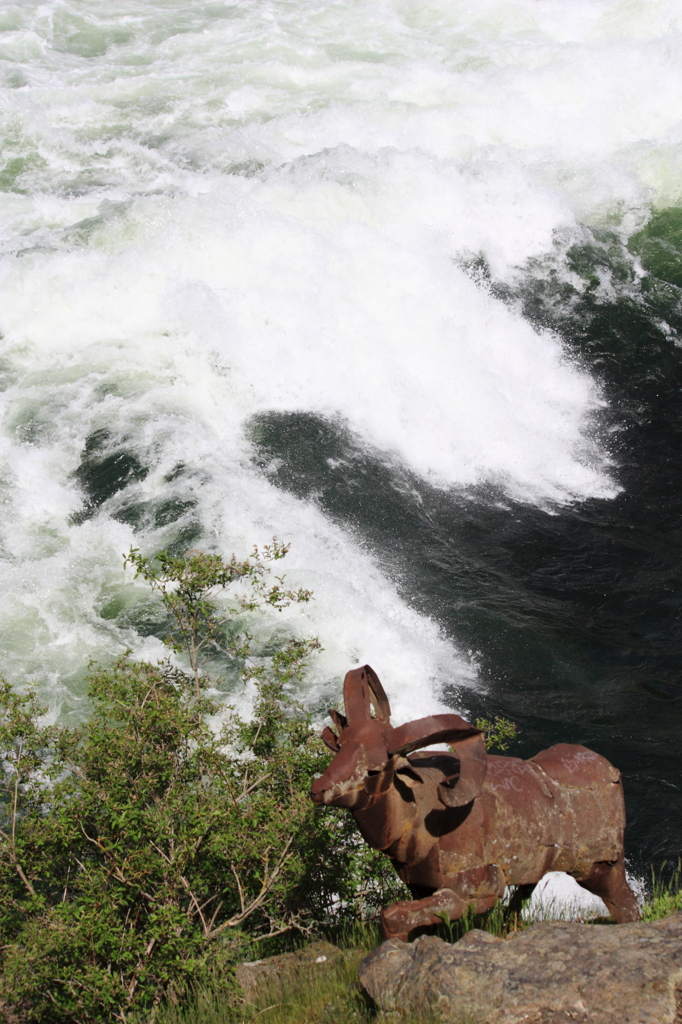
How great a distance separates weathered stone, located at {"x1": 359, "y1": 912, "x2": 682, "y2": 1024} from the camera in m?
2.33

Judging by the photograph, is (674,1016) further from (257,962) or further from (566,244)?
(566,244)

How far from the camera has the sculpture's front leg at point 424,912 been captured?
2635 mm

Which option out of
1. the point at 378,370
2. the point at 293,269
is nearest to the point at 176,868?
the point at 378,370

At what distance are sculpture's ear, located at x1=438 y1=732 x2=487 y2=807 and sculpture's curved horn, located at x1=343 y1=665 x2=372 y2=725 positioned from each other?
284 mm

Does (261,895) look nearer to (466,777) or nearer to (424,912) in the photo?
(424,912)

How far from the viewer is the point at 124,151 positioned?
12.5 meters

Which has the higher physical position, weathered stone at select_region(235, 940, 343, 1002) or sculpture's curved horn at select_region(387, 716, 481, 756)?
sculpture's curved horn at select_region(387, 716, 481, 756)

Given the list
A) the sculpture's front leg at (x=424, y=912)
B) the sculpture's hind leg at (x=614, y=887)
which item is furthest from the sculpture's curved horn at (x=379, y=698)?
the sculpture's hind leg at (x=614, y=887)

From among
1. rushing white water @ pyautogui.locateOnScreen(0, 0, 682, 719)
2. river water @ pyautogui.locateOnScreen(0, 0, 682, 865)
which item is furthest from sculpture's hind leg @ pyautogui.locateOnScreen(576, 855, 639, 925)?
rushing white water @ pyautogui.locateOnScreen(0, 0, 682, 719)

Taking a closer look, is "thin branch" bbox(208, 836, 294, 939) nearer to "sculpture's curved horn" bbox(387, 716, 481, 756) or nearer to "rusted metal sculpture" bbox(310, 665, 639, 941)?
"rusted metal sculpture" bbox(310, 665, 639, 941)

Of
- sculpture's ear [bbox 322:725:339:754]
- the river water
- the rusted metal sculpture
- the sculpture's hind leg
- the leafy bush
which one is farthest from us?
the river water

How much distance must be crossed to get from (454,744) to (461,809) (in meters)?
0.21

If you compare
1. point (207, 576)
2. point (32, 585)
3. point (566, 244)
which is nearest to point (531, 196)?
point (566, 244)

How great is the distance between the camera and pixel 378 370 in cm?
882
